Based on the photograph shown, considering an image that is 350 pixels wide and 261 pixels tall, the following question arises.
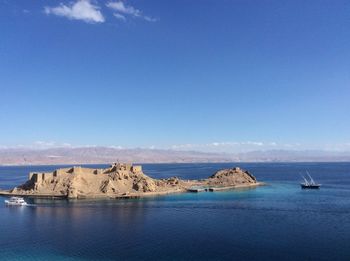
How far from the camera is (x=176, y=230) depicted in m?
65.3

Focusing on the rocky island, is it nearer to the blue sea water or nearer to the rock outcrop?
the blue sea water

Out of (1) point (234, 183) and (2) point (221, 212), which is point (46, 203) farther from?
(1) point (234, 183)

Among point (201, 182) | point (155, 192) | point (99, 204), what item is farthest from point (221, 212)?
point (201, 182)

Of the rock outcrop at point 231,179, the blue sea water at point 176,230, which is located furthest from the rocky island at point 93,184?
the rock outcrop at point 231,179

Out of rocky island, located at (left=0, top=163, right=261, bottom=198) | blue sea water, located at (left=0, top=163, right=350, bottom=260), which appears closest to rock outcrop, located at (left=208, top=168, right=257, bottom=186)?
rocky island, located at (left=0, top=163, right=261, bottom=198)

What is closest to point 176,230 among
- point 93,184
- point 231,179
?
point 93,184

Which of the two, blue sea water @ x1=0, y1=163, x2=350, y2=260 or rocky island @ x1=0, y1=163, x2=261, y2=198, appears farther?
rocky island @ x1=0, y1=163, x2=261, y2=198

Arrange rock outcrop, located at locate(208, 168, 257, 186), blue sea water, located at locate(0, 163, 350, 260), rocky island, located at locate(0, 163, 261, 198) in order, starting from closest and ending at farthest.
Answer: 1. blue sea water, located at locate(0, 163, 350, 260)
2. rocky island, located at locate(0, 163, 261, 198)
3. rock outcrop, located at locate(208, 168, 257, 186)

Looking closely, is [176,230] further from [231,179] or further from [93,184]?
[231,179]

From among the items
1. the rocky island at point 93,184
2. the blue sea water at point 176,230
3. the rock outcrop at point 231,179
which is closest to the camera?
the blue sea water at point 176,230

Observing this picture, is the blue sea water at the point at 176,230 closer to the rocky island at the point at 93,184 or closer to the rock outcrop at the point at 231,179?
the rocky island at the point at 93,184

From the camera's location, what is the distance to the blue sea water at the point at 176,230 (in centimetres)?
5106

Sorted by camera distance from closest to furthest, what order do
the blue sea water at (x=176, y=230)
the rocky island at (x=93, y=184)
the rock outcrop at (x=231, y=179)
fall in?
the blue sea water at (x=176, y=230), the rocky island at (x=93, y=184), the rock outcrop at (x=231, y=179)

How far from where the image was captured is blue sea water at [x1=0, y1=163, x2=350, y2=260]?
51062 mm
